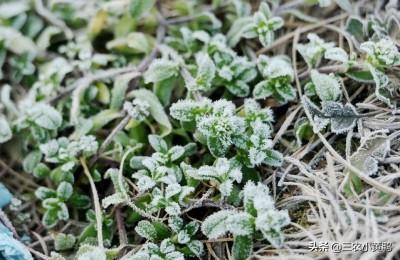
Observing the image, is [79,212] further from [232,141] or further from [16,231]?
[232,141]

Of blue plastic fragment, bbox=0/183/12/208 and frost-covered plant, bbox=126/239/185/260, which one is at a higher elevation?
blue plastic fragment, bbox=0/183/12/208

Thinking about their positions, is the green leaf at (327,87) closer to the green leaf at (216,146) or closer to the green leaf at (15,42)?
the green leaf at (216,146)

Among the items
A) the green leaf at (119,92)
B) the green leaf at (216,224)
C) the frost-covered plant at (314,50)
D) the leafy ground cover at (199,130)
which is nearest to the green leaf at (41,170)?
the leafy ground cover at (199,130)

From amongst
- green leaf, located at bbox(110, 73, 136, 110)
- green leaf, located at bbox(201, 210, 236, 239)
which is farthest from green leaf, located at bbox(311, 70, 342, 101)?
green leaf, located at bbox(110, 73, 136, 110)

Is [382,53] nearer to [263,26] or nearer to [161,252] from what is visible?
[263,26]

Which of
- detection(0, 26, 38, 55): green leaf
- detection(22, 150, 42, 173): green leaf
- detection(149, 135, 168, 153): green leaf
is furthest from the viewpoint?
detection(0, 26, 38, 55): green leaf

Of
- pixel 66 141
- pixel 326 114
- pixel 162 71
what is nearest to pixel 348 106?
pixel 326 114

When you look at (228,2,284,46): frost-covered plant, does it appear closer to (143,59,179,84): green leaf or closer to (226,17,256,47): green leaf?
(226,17,256,47): green leaf
